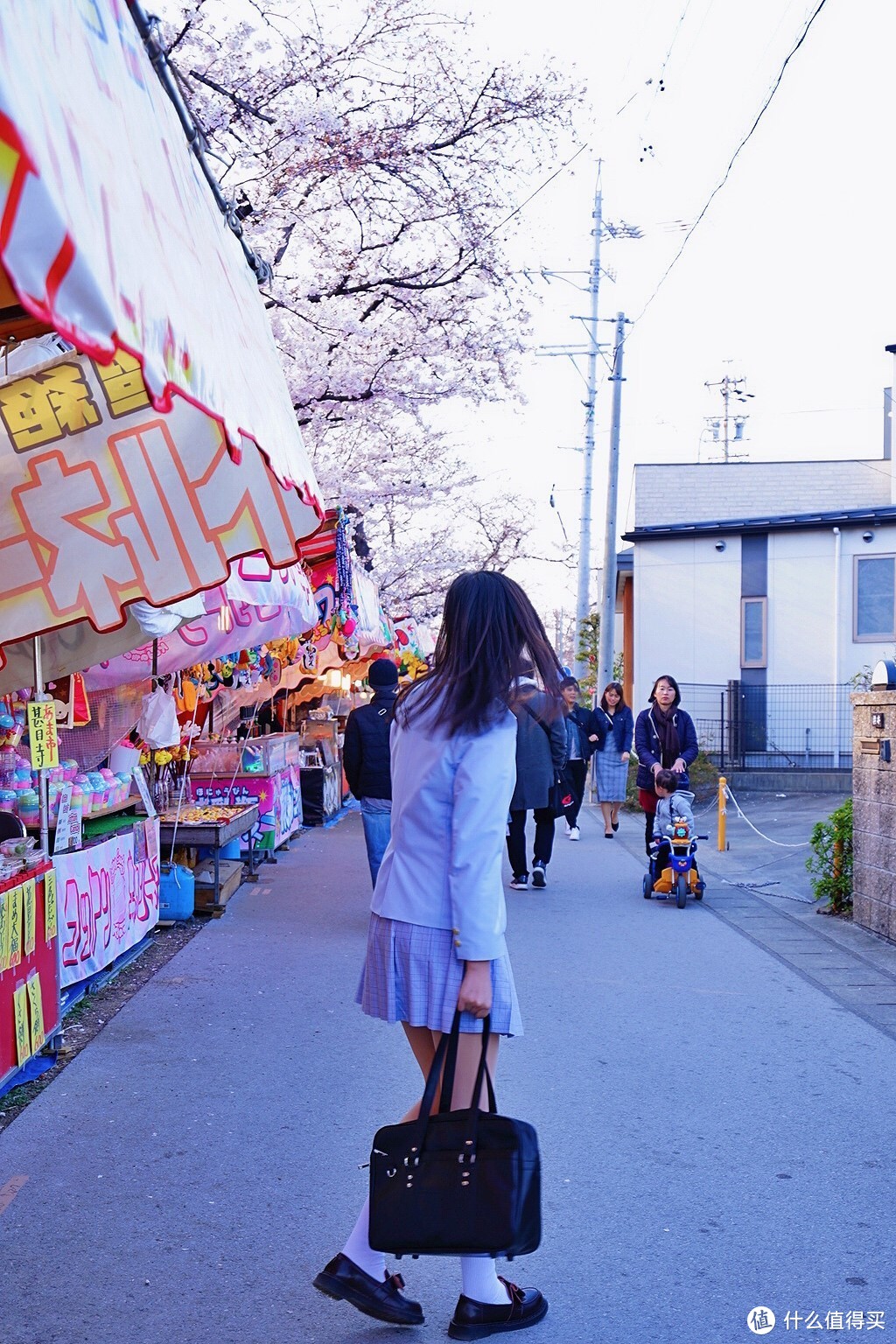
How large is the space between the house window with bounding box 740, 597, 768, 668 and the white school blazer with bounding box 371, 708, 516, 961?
2224 centimetres

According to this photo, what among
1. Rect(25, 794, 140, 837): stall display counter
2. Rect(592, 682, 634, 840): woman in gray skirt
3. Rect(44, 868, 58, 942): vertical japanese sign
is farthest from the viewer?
Rect(592, 682, 634, 840): woman in gray skirt

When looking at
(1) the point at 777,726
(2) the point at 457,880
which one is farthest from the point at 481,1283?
(1) the point at 777,726

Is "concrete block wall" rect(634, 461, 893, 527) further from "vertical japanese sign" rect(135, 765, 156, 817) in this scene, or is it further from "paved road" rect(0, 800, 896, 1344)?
"paved road" rect(0, 800, 896, 1344)

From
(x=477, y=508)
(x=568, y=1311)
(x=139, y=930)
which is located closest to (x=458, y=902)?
(x=568, y=1311)

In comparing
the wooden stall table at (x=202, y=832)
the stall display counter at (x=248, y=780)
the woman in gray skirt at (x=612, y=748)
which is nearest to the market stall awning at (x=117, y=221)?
the wooden stall table at (x=202, y=832)

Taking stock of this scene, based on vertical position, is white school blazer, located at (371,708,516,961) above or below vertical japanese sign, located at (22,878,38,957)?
above

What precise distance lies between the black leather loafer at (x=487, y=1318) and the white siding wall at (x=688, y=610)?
22.2 meters

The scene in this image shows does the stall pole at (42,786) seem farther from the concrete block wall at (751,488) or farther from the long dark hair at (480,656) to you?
the concrete block wall at (751,488)

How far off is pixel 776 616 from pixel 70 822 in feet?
63.4

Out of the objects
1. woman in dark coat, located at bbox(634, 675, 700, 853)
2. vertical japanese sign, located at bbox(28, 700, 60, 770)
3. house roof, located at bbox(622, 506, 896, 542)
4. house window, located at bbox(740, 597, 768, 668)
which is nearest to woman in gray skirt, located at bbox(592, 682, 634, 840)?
woman in dark coat, located at bbox(634, 675, 700, 853)

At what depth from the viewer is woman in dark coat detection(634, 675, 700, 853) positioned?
11906 mm

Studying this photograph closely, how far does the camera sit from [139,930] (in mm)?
9039

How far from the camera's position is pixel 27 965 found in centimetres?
586

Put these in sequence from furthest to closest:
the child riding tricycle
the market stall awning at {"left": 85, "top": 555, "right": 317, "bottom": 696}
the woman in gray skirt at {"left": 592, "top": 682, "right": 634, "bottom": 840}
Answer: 1. the woman in gray skirt at {"left": 592, "top": 682, "right": 634, "bottom": 840}
2. the child riding tricycle
3. the market stall awning at {"left": 85, "top": 555, "right": 317, "bottom": 696}
